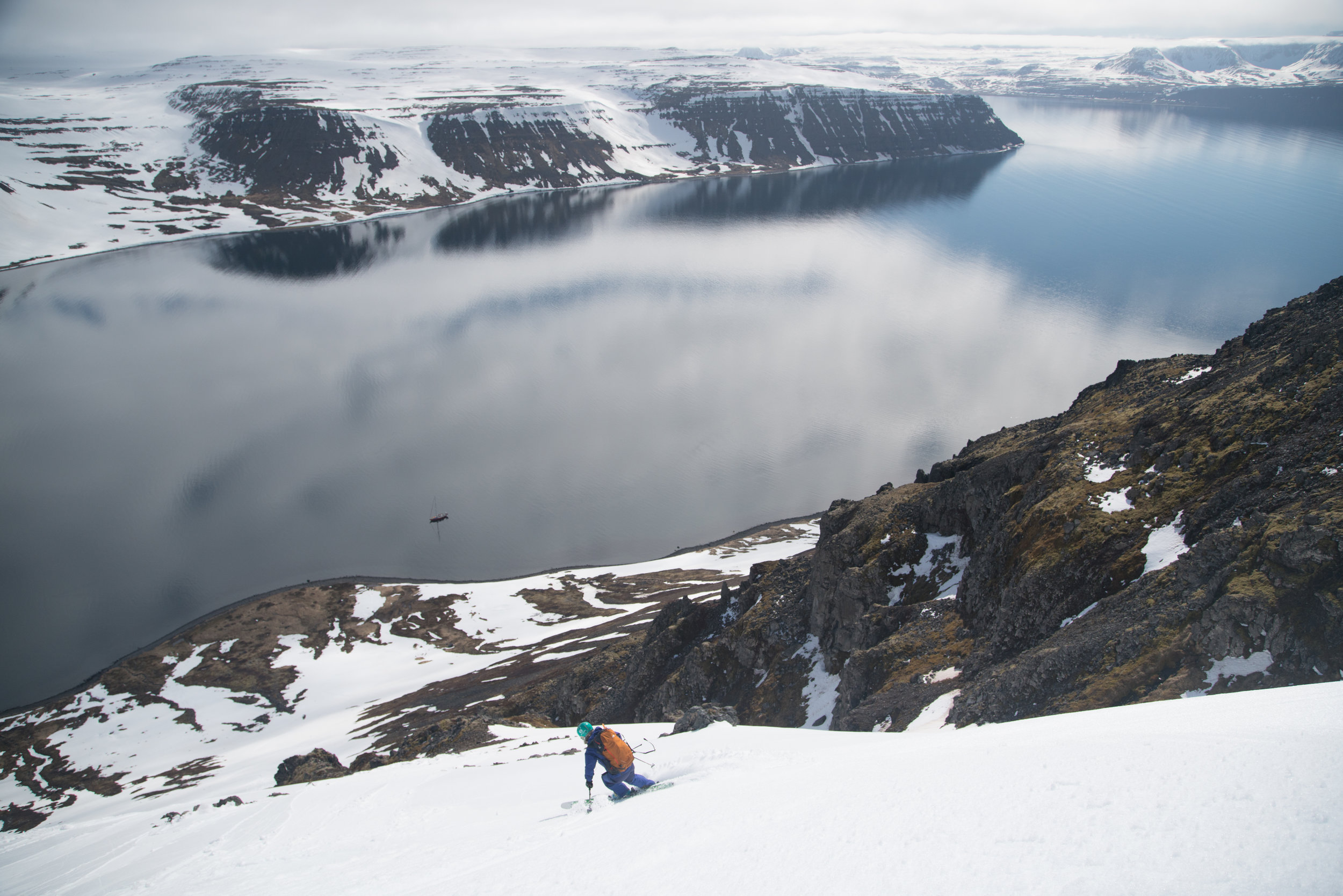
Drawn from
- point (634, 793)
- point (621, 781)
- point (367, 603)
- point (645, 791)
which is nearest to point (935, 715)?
point (645, 791)

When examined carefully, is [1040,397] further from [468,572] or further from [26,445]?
[26,445]

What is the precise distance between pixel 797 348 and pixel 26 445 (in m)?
76.6

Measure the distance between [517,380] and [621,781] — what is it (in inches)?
2578

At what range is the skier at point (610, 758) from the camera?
11.2m

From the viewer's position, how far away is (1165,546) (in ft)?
53.6

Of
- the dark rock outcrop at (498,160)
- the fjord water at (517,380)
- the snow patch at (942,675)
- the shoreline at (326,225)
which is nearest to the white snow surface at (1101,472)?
the snow patch at (942,675)

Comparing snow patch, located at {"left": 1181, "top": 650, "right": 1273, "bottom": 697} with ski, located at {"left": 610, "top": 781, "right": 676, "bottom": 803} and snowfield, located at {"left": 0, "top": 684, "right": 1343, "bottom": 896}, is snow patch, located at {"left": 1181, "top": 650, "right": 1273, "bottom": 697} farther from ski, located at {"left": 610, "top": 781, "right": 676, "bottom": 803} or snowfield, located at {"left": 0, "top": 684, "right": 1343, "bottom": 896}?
ski, located at {"left": 610, "top": 781, "right": 676, "bottom": 803}

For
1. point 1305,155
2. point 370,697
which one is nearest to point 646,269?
point 370,697

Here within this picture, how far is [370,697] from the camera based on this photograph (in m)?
39.2

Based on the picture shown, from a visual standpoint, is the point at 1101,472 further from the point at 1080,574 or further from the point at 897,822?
the point at 897,822

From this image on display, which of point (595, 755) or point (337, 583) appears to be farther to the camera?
point (337, 583)

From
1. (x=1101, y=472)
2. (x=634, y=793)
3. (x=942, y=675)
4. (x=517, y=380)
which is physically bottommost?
(x=517, y=380)

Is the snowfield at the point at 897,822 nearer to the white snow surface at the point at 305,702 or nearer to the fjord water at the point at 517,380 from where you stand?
the white snow surface at the point at 305,702

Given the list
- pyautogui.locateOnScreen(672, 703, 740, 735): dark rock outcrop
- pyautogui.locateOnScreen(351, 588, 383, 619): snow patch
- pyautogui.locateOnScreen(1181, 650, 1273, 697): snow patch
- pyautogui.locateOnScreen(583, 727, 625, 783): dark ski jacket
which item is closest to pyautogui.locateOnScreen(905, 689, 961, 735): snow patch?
pyautogui.locateOnScreen(672, 703, 740, 735): dark rock outcrop
